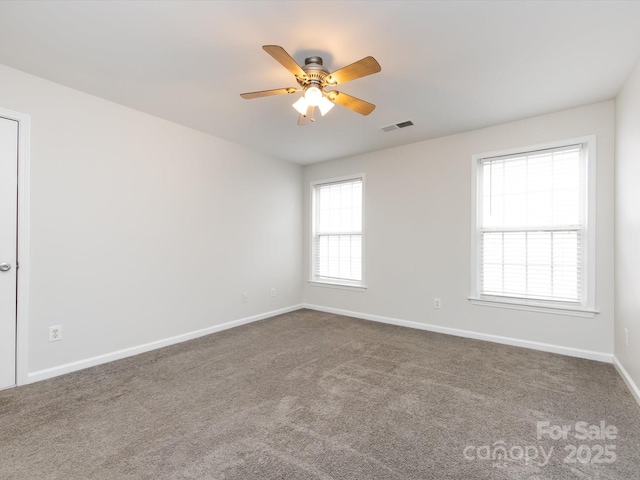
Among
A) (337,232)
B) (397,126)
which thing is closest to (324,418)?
(397,126)

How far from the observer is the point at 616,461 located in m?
1.59

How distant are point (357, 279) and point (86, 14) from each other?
4027 mm

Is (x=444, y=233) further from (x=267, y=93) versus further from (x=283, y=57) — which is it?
(x=283, y=57)

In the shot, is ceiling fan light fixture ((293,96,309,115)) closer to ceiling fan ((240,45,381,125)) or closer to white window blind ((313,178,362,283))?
ceiling fan ((240,45,381,125))

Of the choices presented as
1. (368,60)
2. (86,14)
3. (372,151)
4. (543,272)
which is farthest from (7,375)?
(543,272)

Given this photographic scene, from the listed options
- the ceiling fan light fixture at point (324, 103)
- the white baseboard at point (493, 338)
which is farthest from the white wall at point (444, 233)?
the ceiling fan light fixture at point (324, 103)

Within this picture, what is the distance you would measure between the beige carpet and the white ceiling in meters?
2.49

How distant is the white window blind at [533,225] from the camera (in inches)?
122

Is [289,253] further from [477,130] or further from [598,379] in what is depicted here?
[598,379]

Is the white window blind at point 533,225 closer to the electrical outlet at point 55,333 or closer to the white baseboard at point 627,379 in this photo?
the white baseboard at point 627,379

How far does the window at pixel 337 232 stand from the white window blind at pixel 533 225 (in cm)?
174

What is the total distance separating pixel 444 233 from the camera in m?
3.86

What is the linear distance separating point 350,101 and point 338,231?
2778mm

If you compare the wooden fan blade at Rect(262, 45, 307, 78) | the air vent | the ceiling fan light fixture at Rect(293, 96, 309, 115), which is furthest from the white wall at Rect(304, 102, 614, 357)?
the wooden fan blade at Rect(262, 45, 307, 78)
